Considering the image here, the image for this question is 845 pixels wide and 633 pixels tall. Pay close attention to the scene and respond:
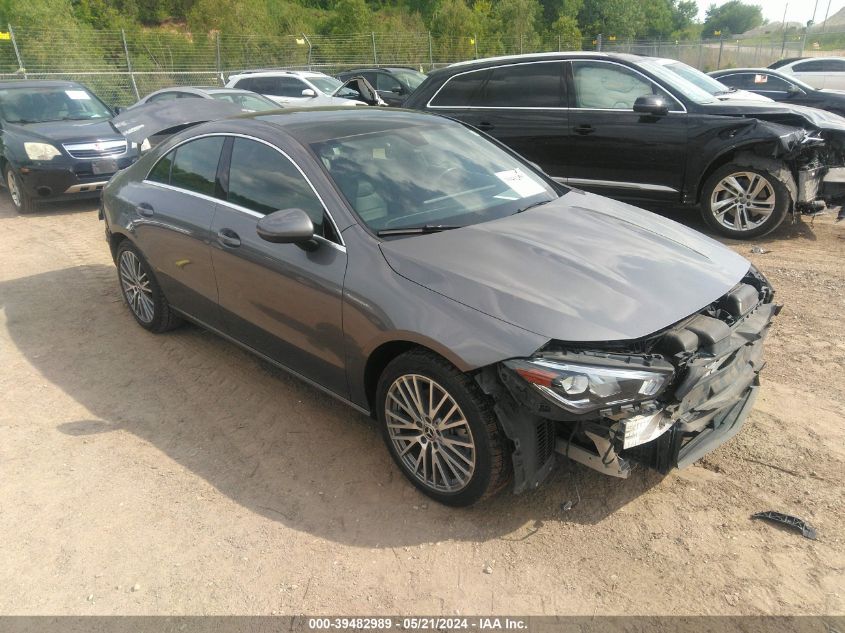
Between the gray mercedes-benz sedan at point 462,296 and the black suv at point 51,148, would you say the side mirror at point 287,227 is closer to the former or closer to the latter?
the gray mercedes-benz sedan at point 462,296

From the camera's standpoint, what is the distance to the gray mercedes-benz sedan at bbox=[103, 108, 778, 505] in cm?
266

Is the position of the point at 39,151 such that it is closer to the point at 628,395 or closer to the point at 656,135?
the point at 656,135

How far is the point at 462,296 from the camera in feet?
9.32

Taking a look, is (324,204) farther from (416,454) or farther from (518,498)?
(518,498)

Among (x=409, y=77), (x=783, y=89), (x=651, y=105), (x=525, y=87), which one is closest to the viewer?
(x=651, y=105)

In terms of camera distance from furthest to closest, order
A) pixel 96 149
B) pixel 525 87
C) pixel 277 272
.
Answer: pixel 96 149
pixel 525 87
pixel 277 272

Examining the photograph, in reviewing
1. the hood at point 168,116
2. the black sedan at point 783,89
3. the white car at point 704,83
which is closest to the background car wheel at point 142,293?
the hood at point 168,116

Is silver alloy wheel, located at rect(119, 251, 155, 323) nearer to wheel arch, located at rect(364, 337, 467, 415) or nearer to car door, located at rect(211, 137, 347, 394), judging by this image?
car door, located at rect(211, 137, 347, 394)

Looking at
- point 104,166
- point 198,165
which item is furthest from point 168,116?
point 198,165

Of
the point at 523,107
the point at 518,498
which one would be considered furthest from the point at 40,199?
the point at 518,498

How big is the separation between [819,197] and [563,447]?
5346mm

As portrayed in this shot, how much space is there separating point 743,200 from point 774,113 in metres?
0.87

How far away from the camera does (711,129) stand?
6.43m

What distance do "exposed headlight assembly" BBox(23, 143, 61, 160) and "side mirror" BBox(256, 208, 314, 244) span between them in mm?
7456
